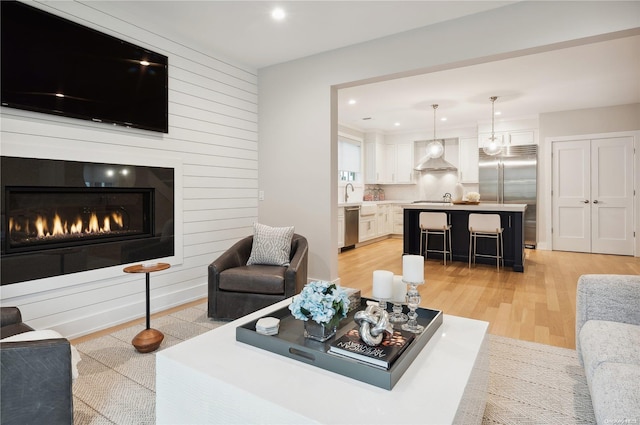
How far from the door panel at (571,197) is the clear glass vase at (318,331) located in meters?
6.76

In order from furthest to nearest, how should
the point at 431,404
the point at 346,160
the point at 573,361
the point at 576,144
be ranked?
the point at 346,160 < the point at 576,144 < the point at 573,361 < the point at 431,404

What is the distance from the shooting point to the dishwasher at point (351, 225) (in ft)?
21.8

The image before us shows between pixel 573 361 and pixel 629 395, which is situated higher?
pixel 629 395

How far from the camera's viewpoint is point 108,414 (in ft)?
5.83

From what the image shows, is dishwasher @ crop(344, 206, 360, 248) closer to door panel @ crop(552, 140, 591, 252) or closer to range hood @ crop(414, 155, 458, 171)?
range hood @ crop(414, 155, 458, 171)

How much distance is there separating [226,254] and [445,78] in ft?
12.1

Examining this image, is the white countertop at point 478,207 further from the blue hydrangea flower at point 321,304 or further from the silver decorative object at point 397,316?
the blue hydrangea flower at point 321,304

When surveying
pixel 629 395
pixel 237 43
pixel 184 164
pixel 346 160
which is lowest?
pixel 629 395

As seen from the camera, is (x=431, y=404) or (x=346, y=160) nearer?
(x=431, y=404)

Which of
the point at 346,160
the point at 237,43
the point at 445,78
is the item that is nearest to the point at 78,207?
the point at 237,43

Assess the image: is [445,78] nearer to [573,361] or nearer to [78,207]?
[573,361]

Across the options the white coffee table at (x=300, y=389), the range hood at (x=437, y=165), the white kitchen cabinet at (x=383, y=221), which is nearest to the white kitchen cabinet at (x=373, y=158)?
the white kitchen cabinet at (x=383, y=221)

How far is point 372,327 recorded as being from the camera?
150 cm

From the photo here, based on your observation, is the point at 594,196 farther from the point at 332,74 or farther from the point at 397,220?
the point at 332,74
